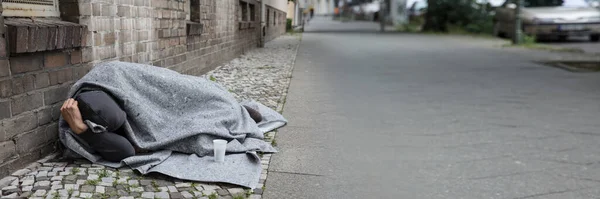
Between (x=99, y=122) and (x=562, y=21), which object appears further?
(x=562, y=21)

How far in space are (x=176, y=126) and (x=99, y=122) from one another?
0.53 m

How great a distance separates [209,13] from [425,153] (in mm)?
4875

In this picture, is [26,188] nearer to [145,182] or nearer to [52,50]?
[145,182]

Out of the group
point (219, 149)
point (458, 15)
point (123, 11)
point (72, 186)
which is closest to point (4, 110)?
point (72, 186)

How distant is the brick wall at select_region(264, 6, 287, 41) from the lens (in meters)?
15.2

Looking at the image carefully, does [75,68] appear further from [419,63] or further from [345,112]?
[419,63]

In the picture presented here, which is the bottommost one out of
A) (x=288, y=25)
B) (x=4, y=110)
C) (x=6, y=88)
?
(x=4, y=110)

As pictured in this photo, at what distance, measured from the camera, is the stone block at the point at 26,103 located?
2.82 meters

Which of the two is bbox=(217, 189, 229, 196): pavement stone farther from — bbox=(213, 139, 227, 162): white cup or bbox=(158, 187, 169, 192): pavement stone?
bbox=(213, 139, 227, 162): white cup

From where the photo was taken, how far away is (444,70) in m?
8.81

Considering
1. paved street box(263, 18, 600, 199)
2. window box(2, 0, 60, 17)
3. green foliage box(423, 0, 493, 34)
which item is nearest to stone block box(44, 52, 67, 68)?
window box(2, 0, 60, 17)

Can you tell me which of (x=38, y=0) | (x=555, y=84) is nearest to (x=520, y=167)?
(x=38, y=0)

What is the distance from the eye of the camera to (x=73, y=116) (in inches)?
115

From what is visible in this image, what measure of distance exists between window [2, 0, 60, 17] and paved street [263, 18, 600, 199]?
1746 millimetres
